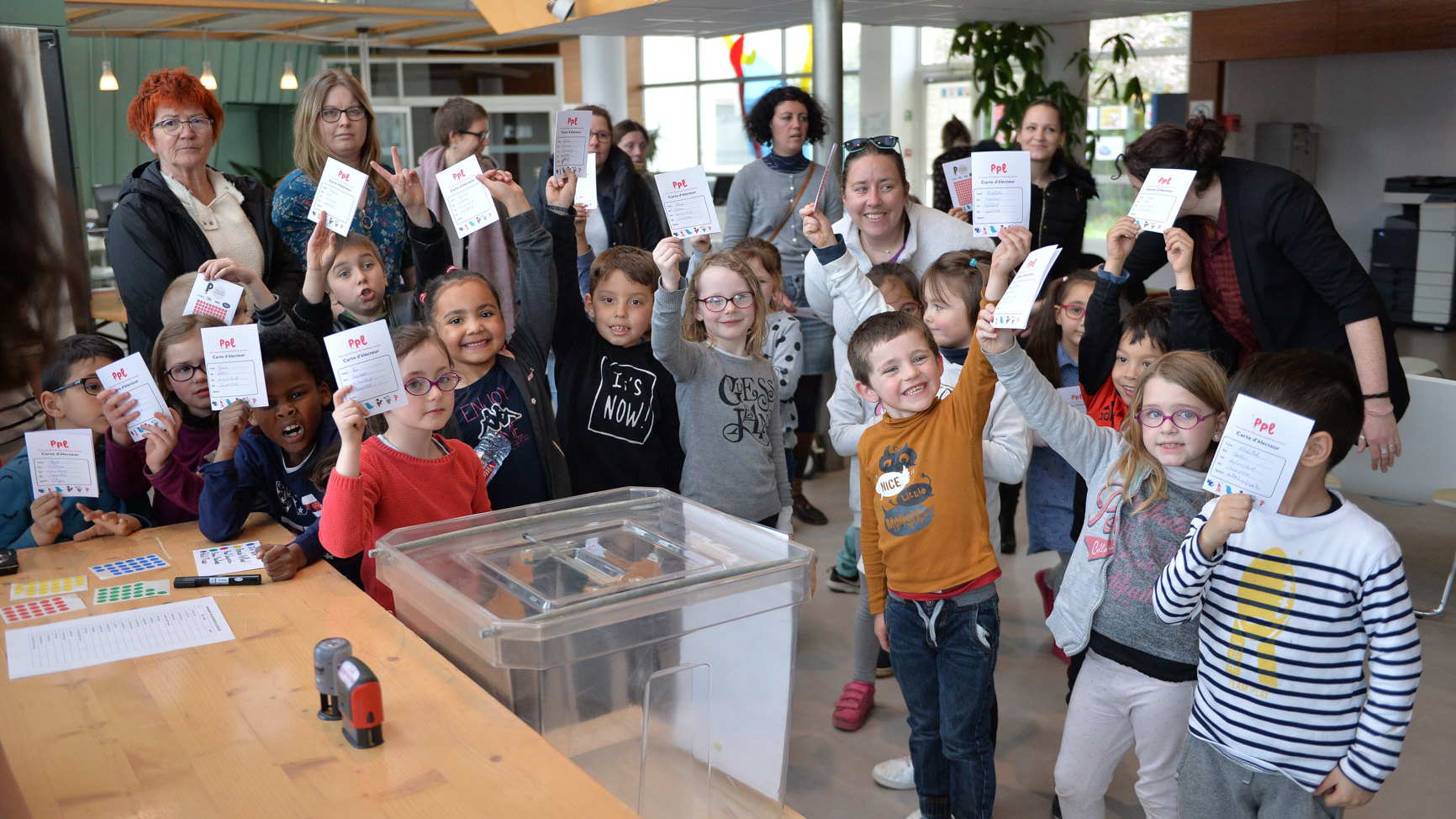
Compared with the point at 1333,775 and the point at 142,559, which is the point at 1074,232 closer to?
the point at 1333,775

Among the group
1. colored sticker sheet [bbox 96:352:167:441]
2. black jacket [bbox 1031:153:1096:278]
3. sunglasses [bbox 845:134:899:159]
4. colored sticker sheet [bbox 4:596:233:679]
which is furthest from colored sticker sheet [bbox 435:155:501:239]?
black jacket [bbox 1031:153:1096:278]

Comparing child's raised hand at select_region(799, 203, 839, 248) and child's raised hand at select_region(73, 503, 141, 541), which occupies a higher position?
child's raised hand at select_region(799, 203, 839, 248)

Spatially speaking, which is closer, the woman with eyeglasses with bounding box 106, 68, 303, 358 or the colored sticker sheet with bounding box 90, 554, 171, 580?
the colored sticker sheet with bounding box 90, 554, 171, 580

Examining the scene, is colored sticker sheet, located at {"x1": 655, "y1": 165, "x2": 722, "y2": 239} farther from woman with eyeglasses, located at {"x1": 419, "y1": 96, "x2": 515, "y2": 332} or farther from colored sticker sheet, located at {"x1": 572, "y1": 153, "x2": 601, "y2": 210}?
woman with eyeglasses, located at {"x1": 419, "y1": 96, "x2": 515, "y2": 332}

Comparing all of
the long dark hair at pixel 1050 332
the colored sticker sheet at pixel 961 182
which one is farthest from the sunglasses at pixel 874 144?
the long dark hair at pixel 1050 332

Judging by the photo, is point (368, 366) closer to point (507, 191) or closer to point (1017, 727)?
point (507, 191)

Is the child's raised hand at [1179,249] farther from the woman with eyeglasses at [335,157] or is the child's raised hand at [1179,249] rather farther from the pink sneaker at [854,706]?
the woman with eyeglasses at [335,157]

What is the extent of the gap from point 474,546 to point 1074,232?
2.85 metres

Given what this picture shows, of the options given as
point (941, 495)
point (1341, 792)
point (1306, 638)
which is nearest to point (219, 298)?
point (941, 495)

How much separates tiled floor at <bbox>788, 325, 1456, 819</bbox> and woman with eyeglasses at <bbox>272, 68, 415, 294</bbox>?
66.4 inches

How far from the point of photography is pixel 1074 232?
153 inches

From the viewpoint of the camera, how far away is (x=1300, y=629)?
5.17ft

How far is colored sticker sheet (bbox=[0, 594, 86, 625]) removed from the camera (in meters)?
1.74

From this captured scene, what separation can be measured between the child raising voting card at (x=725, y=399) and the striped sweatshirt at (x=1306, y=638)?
1.08 m
